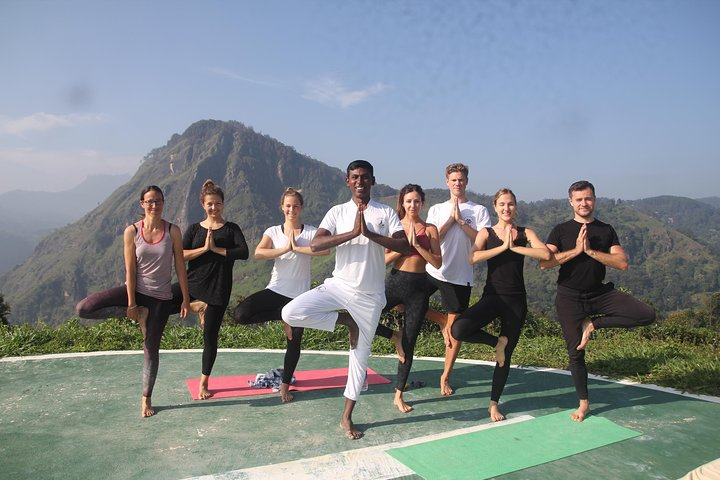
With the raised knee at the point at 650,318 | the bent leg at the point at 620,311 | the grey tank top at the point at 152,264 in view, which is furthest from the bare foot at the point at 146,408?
the raised knee at the point at 650,318

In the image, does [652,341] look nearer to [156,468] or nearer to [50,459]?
[156,468]

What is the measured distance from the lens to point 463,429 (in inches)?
185

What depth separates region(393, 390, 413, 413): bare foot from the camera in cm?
510

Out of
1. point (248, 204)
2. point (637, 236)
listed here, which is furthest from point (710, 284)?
point (248, 204)

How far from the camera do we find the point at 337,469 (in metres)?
3.84

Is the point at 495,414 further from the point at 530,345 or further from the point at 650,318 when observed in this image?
the point at 530,345

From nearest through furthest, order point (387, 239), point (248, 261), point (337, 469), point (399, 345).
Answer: point (337, 469) < point (387, 239) < point (399, 345) < point (248, 261)

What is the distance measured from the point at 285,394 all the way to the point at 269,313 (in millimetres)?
804

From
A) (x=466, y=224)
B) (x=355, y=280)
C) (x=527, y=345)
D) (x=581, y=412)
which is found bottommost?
(x=527, y=345)

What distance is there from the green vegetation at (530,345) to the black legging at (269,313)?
104 inches

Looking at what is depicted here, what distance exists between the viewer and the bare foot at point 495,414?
16.3 ft

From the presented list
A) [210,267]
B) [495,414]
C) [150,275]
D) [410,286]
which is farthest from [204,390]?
[495,414]

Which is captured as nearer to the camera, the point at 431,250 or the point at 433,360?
the point at 431,250

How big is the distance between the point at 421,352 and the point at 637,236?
15480 cm
